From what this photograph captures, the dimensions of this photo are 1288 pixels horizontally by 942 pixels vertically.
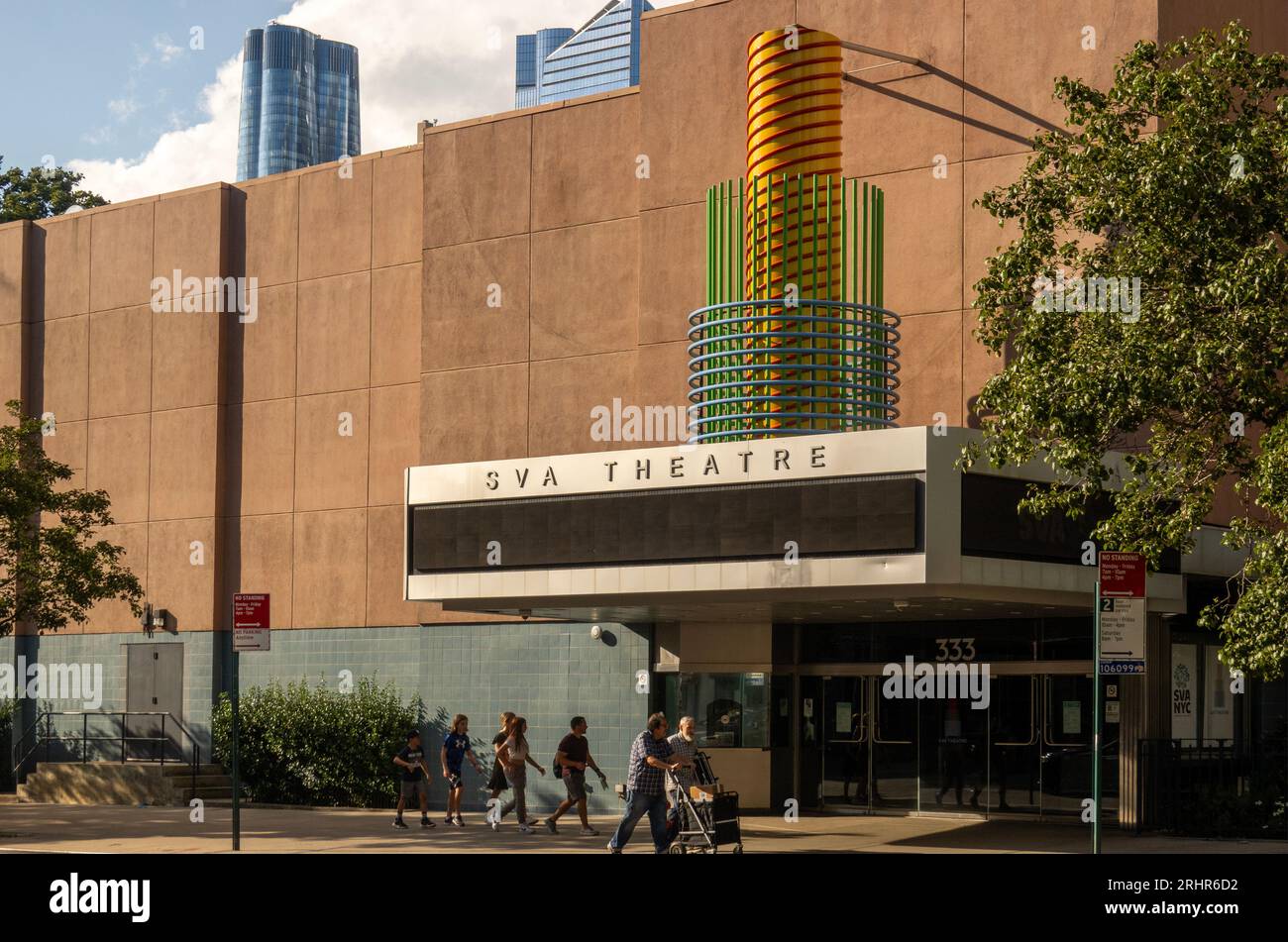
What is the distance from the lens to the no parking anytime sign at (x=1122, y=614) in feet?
53.7

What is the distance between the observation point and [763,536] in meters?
21.2

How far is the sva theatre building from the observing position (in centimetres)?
2231

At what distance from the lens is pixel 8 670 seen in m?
36.7

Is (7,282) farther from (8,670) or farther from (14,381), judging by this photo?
(8,670)

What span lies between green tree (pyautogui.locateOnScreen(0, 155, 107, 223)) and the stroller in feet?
150

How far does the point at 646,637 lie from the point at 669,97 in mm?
9023

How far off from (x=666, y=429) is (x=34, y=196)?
3904 cm

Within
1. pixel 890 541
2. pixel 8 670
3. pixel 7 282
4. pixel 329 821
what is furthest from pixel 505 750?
pixel 7 282
